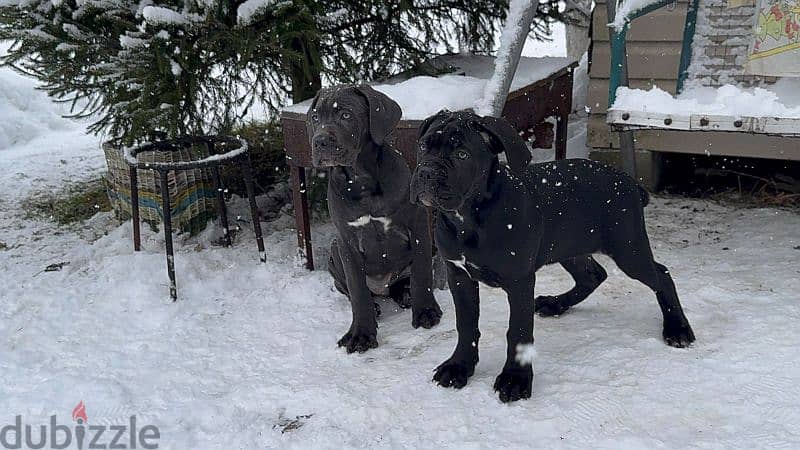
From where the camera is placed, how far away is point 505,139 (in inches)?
99.3

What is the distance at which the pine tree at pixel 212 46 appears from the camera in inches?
159

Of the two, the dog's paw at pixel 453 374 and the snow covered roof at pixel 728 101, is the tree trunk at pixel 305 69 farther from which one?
the dog's paw at pixel 453 374

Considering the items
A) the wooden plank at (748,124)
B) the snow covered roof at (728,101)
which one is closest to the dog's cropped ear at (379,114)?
the snow covered roof at (728,101)

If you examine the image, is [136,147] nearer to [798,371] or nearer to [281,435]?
[281,435]

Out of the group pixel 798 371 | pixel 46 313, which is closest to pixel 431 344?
pixel 798 371

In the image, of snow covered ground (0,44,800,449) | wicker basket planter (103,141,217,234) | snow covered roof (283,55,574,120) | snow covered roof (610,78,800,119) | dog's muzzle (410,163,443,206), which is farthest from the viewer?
wicker basket planter (103,141,217,234)

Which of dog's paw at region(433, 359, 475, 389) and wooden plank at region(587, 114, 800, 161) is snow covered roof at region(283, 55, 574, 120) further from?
dog's paw at region(433, 359, 475, 389)

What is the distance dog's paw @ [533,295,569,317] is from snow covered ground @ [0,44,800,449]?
0.18ft

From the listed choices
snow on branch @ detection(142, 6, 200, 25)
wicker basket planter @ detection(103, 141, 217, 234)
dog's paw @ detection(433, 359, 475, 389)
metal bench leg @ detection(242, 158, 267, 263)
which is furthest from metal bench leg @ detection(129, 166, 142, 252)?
dog's paw @ detection(433, 359, 475, 389)

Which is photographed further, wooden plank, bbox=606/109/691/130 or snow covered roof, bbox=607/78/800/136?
wooden plank, bbox=606/109/691/130

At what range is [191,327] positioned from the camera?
361 cm

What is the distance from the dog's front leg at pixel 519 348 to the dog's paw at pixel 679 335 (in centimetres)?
70

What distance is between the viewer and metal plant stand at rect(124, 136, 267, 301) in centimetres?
389

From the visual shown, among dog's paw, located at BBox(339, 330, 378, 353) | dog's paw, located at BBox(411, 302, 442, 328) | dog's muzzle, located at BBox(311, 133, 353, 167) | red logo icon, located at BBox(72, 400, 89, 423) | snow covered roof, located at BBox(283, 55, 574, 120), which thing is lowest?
red logo icon, located at BBox(72, 400, 89, 423)
